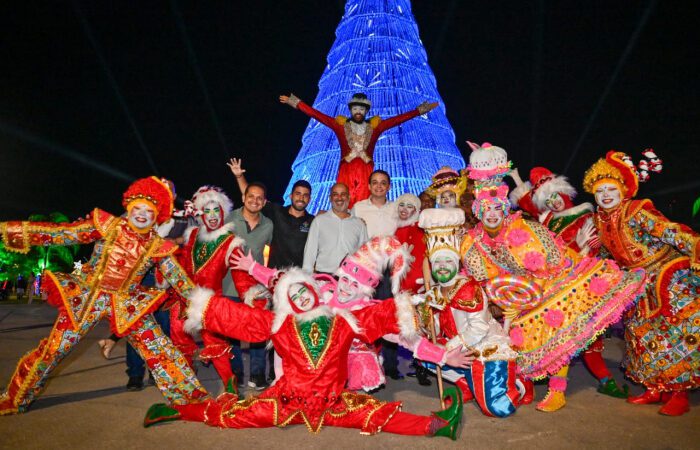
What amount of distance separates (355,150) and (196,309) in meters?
3.22

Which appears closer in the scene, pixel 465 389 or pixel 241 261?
pixel 241 261

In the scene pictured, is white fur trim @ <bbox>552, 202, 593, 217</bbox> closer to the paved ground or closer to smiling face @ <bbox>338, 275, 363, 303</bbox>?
the paved ground

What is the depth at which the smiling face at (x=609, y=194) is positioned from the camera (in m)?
4.21

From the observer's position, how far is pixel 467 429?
11.5ft

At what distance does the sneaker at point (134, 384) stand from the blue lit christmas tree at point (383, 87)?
30.5 ft

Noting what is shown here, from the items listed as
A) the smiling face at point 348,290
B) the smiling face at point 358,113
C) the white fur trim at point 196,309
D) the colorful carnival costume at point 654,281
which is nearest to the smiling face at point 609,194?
the colorful carnival costume at point 654,281

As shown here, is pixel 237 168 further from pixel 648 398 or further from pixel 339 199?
pixel 648 398

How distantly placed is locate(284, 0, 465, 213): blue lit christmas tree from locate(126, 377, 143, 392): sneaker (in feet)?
30.5

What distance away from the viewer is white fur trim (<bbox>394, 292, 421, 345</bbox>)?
3455mm

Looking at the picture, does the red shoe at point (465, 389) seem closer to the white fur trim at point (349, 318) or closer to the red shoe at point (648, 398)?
the white fur trim at point (349, 318)

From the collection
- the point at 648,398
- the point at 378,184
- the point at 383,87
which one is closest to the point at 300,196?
the point at 378,184

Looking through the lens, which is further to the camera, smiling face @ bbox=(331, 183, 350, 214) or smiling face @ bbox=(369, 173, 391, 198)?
smiling face @ bbox=(369, 173, 391, 198)

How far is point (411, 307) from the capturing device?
3.50 meters

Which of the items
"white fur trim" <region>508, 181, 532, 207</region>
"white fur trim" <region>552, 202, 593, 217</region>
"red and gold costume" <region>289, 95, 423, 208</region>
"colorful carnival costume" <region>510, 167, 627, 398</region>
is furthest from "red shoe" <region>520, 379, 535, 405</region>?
"red and gold costume" <region>289, 95, 423, 208</region>
